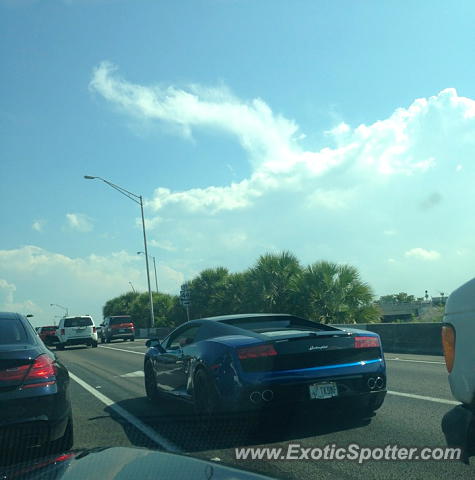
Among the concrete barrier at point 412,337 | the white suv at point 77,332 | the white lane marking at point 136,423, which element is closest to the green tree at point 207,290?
the white suv at point 77,332

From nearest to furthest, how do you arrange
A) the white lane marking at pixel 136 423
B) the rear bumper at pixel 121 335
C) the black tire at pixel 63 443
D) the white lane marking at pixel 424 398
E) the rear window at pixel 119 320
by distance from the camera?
the black tire at pixel 63 443 → the white lane marking at pixel 136 423 → the white lane marking at pixel 424 398 → the rear bumper at pixel 121 335 → the rear window at pixel 119 320

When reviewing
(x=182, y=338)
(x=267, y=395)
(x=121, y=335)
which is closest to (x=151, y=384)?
(x=182, y=338)

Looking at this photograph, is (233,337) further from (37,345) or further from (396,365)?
(396,365)

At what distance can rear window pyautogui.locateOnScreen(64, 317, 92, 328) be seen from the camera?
31.6 metres

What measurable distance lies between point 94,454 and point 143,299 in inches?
2395

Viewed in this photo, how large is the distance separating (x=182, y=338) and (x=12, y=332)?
2857mm

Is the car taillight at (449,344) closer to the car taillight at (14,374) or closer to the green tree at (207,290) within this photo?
the car taillight at (14,374)

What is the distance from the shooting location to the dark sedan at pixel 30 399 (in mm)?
5109

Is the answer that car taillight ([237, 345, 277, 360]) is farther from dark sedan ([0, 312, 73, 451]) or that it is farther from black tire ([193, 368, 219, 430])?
dark sedan ([0, 312, 73, 451])

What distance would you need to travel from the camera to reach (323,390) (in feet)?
20.9

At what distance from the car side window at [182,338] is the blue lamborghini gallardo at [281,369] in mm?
477

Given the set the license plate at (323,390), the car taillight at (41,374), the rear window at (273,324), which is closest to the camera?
the car taillight at (41,374)

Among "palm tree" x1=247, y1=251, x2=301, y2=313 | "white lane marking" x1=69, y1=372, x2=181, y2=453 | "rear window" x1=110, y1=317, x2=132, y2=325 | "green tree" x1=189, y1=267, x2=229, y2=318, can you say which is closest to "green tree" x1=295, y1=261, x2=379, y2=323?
"palm tree" x1=247, y1=251, x2=301, y2=313

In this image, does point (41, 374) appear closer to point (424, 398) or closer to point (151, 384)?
point (151, 384)
